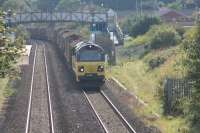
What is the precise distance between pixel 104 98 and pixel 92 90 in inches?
133

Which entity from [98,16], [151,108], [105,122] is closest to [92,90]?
[151,108]

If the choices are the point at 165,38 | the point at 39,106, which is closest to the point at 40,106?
the point at 39,106

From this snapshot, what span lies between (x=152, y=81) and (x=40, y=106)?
1033 cm

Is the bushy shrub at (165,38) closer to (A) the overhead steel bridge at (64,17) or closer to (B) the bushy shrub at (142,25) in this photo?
(B) the bushy shrub at (142,25)

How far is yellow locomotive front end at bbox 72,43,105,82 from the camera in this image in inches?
1390

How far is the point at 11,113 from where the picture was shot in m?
27.5

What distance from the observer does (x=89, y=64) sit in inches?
1391

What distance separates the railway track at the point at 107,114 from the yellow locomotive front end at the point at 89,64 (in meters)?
1.19

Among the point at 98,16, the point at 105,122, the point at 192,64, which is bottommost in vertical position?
the point at 105,122

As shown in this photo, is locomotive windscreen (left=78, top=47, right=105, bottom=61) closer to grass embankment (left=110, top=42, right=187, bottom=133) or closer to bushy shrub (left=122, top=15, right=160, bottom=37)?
grass embankment (left=110, top=42, right=187, bottom=133)

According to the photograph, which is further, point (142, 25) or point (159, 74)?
point (142, 25)

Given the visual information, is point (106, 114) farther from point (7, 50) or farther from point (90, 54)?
point (7, 50)

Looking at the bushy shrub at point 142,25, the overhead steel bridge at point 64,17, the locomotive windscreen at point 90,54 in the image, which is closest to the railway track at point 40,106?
the locomotive windscreen at point 90,54

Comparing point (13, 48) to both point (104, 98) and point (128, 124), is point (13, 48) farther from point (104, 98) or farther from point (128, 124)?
point (104, 98)
